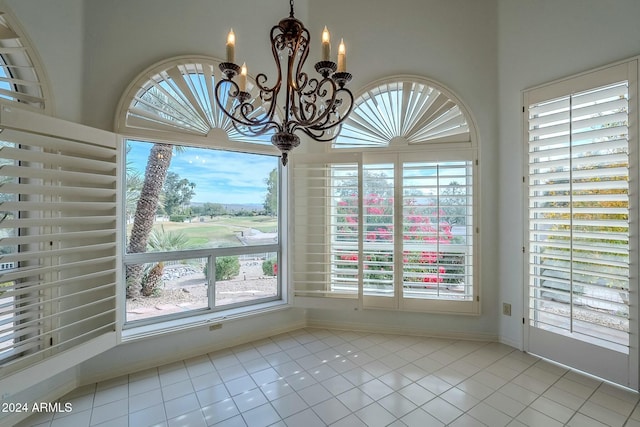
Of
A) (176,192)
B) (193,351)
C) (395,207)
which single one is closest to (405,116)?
(395,207)

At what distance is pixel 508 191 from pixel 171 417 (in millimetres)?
3522

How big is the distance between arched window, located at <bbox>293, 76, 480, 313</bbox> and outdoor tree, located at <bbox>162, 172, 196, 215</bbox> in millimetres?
1093

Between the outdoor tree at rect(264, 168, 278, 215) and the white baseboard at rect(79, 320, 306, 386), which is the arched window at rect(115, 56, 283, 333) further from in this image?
the white baseboard at rect(79, 320, 306, 386)

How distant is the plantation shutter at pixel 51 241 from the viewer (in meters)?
1.72

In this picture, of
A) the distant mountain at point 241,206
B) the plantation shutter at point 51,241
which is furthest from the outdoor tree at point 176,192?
the plantation shutter at point 51,241

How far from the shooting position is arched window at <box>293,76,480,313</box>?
3.00 metres

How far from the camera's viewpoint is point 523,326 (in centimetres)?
279

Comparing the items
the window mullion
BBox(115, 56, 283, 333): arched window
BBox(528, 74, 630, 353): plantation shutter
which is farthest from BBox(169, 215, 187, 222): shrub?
BBox(528, 74, 630, 353): plantation shutter

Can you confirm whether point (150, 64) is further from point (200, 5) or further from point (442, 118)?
point (442, 118)

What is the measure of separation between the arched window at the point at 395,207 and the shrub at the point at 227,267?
0.66m

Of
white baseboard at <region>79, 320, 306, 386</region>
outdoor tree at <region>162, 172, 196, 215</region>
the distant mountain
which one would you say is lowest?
white baseboard at <region>79, 320, 306, 386</region>

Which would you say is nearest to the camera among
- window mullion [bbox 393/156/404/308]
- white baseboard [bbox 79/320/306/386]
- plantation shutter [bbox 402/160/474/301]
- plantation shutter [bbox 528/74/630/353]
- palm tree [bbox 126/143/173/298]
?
plantation shutter [bbox 528/74/630/353]

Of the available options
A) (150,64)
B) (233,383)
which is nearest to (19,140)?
(150,64)

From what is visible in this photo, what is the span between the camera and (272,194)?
3.30 meters
